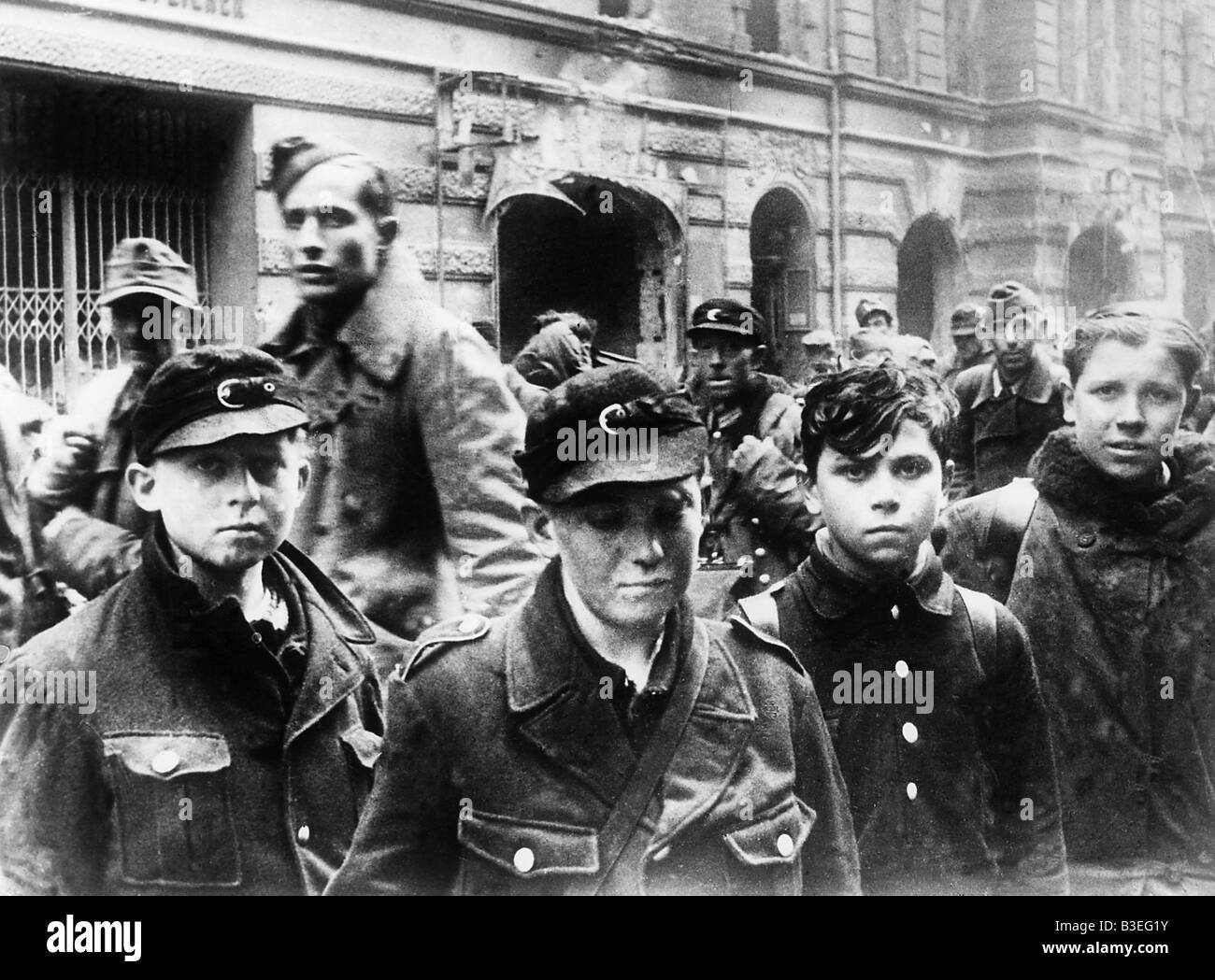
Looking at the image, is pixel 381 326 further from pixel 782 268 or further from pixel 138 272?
pixel 782 268

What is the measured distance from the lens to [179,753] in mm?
4648

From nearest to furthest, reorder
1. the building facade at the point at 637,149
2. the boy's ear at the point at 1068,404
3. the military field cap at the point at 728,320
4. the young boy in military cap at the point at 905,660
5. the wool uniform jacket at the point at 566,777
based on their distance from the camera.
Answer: the wool uniform jacket at the point at 566,777, the building facade at the point at 637,149, the young boy in military cap at the point at 905,660, the military field cap at the point at 728,320, the boy's ear at the point at 1068,404

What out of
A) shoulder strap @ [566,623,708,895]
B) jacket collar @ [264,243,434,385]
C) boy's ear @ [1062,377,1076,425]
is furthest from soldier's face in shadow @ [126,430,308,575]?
boy's ear @ [1062,377,1076,425]

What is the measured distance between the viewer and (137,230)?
4805 mm

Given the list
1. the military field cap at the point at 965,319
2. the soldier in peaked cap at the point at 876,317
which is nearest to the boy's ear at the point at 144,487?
the soldier in peaked cap at the point at 876,317

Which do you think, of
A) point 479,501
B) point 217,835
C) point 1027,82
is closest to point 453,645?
point 479,501

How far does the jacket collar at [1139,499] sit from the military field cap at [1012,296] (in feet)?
1.41

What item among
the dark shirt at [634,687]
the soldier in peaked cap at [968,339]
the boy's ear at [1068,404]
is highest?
the soldier in peaked cap at [968,339]

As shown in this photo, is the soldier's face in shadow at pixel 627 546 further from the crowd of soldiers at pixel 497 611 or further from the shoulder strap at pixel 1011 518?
the shoulder strap at pixel 1011 518

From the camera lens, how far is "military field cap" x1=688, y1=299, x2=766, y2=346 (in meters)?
5.15

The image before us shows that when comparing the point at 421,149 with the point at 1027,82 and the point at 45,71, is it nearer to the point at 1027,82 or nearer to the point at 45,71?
the point at 45,71

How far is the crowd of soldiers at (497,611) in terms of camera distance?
4.66 m

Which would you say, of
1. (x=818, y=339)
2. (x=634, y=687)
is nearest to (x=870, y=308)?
(x=818, y=339)

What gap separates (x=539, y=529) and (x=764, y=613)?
0.74m
